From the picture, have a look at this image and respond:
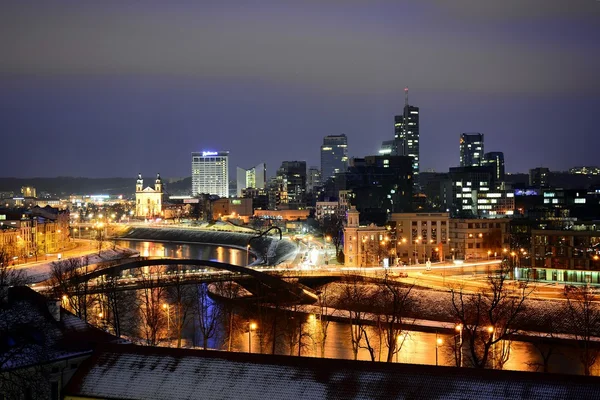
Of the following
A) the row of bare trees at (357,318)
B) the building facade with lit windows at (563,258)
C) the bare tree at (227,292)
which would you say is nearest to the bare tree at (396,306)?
the row of bare trees at (357,318)

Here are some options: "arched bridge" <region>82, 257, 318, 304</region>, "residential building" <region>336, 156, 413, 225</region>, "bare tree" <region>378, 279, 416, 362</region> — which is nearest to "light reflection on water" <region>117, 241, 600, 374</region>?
"bare tree" <region>378, 279, 416, 362</region>

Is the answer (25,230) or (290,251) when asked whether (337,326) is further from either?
(25,230)

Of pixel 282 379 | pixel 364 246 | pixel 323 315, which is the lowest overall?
pixel 323 315

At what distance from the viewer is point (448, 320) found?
40.2 m

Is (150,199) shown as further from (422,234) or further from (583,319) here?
(583,319)

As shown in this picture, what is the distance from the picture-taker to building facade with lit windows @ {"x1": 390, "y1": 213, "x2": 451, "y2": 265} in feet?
213

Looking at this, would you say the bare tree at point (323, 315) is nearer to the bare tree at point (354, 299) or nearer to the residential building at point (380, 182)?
the bare tree at point (354, 299)

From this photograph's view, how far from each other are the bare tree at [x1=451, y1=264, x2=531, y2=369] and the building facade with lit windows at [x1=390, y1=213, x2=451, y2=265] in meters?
18.6

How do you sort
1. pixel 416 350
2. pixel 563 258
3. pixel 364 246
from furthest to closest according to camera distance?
pixel 364 246, pixel 563 258, pixel 416 350

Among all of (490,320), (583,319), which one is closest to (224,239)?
(583,319)

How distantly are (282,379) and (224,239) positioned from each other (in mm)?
92106

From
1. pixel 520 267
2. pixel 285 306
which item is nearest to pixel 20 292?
pixel 285 306

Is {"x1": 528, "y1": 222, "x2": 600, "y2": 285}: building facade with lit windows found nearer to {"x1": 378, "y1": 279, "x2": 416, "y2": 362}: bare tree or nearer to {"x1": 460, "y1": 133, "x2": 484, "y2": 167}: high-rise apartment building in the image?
{"x1": 378, "y1": 279, "x2": 416, "y2": 362}: bare tree

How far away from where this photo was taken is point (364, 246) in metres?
61.7
